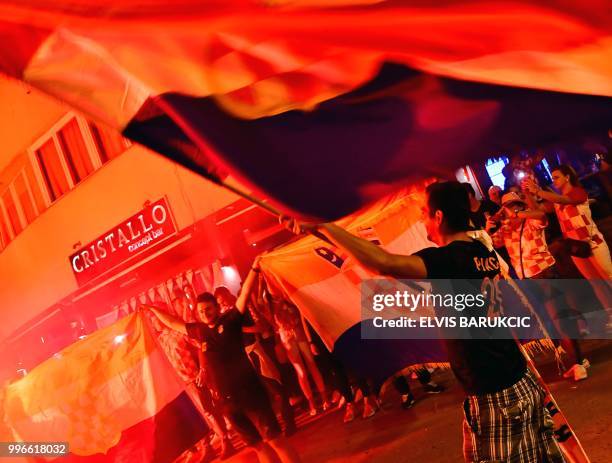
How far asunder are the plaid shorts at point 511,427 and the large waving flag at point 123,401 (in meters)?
3.47

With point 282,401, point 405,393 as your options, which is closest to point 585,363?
point 405,393

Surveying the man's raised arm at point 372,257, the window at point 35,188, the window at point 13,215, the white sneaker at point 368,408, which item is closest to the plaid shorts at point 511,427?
the man's raised arm at point 372,257

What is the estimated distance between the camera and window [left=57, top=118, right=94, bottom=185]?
667cm

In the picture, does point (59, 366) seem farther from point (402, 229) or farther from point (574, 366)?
point (574, 366)

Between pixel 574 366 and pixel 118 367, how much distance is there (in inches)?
162

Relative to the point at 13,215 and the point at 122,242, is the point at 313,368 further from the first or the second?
the point at 13,215

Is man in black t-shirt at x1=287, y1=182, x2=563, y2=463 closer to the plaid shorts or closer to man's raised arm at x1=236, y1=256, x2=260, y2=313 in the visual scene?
the plaid shorts

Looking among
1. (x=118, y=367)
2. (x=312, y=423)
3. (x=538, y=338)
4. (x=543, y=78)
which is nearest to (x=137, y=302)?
(x=118, y=367)

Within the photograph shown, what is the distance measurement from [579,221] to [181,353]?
399 centimetres

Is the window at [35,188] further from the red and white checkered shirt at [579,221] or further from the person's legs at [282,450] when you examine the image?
the red and white checkered shirt at [579,221]

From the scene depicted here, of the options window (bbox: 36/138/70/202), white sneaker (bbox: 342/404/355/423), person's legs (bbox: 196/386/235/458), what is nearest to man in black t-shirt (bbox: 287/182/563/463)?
white sneaker (bbox: 342/404/355/423)

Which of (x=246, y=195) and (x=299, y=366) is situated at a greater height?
(x=246, y=195)

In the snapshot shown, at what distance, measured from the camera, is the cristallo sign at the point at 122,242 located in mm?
6910

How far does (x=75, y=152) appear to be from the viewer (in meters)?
6.85
